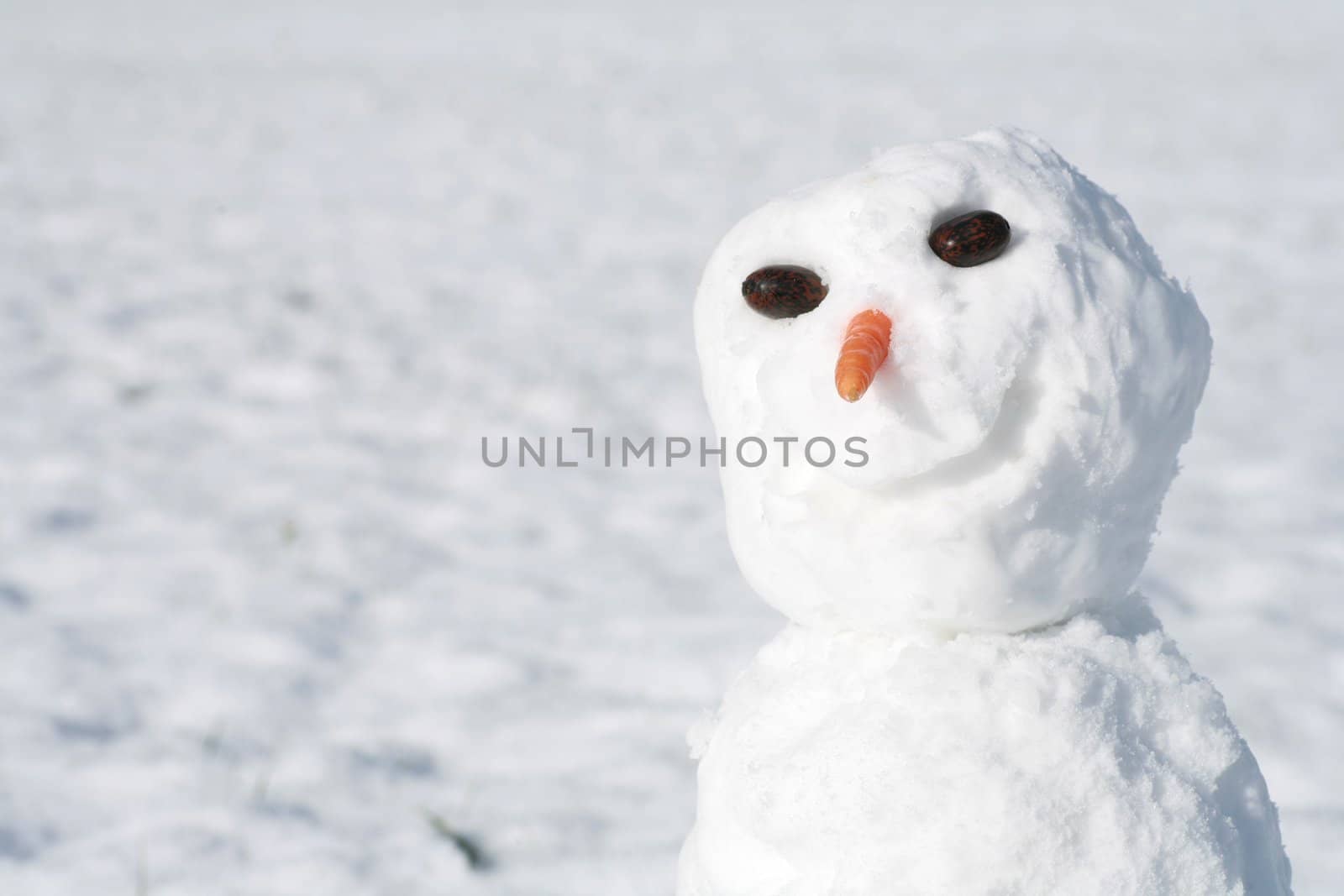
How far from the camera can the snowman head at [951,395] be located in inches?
45.3

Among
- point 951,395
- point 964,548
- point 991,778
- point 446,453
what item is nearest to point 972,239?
point 951,395

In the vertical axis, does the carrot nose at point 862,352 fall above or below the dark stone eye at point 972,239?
below

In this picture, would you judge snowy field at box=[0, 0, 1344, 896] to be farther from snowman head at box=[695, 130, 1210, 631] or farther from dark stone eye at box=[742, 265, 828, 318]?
dark stone eye at box=[742, 265, 828, 318]

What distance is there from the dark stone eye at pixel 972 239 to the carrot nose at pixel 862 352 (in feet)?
0.33

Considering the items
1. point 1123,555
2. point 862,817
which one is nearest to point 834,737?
point 862,817

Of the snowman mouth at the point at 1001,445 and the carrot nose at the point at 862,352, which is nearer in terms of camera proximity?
the carrot nose at the point at 862,352

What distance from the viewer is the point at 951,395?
1.12m

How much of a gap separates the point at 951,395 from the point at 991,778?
345mm

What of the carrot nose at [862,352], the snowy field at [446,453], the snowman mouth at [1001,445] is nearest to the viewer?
the carrot nose at [862,352]

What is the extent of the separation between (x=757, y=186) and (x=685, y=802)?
4142mm

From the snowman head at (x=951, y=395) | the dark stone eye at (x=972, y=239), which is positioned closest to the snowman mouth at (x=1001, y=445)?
the snowman head at (x=951, y=395)

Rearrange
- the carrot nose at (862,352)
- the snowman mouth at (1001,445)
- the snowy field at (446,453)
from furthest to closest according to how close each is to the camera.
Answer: the snowy field at (446,453) → the snowman mouth at (1001,445) → the carrot nose at (862,352)

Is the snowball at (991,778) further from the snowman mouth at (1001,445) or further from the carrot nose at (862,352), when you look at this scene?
the carrot nose at (862,352)

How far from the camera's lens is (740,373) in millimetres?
1271
